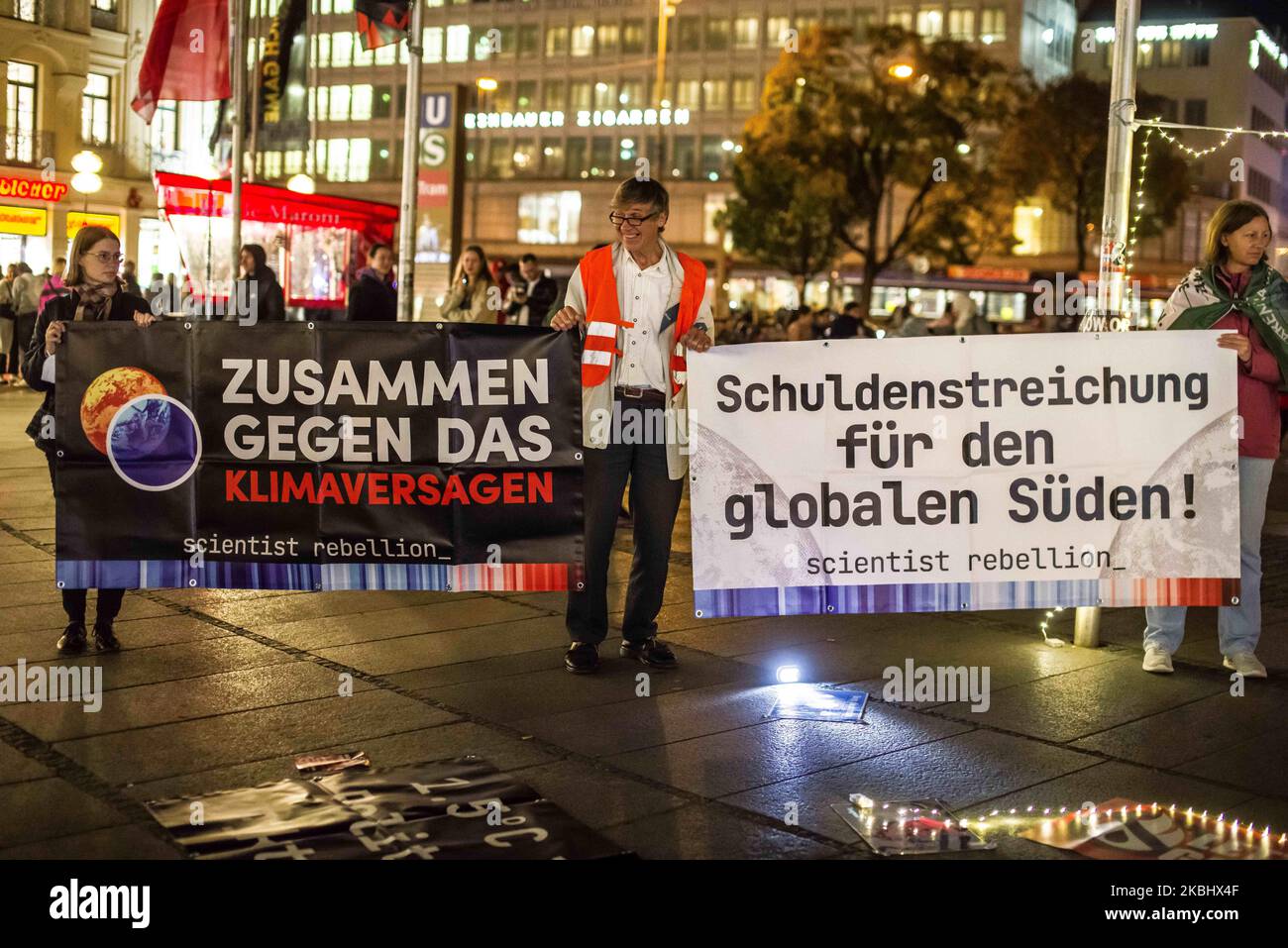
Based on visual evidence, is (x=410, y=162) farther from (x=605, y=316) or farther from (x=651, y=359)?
(x=651, y=359)

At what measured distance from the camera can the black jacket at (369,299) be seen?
13070mm

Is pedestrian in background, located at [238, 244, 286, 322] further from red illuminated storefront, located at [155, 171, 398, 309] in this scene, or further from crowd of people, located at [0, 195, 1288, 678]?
red illuminated storefront, located at [155, 171, 398, 309]

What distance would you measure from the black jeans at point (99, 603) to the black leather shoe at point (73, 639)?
3cm

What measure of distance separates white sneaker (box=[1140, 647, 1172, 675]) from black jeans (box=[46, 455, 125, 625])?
4.69 m

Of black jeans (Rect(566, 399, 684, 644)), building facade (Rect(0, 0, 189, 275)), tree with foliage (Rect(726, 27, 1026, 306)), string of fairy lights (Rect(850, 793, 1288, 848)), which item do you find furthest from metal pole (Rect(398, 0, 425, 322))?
tree with foliage (Rect(726, 27, 1026, 306))

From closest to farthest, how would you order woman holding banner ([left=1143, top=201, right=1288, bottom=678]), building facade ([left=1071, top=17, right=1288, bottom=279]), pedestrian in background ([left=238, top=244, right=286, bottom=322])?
woman holding banner ([left=1143, top=201, right=1288, bottom=678]) < pedestrian in background ([left=238, top=244, right=286, bottom=322]) < building facade ([left=1071, top=17, right=1288, bottom=279])

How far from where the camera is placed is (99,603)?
723cm

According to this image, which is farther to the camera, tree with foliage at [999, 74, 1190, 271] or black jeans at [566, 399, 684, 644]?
tree with foliage at [999, 74, 1190, 271]

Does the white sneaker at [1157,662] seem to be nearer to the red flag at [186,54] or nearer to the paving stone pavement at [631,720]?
the paving stone pavement at [631,720]

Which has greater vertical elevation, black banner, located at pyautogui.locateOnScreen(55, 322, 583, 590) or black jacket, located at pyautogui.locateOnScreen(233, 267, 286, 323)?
black jacket, located at pyautogui.locateOnScreen(233, 267, 286, 323)

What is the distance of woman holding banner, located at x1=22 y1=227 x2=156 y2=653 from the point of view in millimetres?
7117

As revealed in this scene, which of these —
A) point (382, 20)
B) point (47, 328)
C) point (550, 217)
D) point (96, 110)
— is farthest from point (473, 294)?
point (550, 217)

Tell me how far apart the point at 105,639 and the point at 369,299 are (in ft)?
21.0

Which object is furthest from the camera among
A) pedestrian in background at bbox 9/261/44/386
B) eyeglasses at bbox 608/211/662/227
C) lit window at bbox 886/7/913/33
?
lit window at bbox 886/7/913/33
